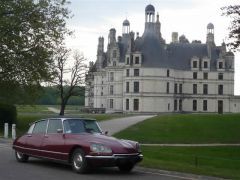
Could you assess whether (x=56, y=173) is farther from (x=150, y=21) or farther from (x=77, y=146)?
(x=150, y=21)

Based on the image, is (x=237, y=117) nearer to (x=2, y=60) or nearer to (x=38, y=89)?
(x=38, y=89)

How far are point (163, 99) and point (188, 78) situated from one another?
390 inches

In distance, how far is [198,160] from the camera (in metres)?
24.6

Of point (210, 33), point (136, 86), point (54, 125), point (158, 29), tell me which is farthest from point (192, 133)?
point (210, 33)

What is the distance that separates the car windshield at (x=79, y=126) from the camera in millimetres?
15316

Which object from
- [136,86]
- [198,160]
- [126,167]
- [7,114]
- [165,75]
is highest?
[165,75]

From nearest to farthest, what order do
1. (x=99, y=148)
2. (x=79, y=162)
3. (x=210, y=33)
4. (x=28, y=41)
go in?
(x=99, y=148) → (x=79, y=162) → (x=28, y=41) → (x=210, y=33)

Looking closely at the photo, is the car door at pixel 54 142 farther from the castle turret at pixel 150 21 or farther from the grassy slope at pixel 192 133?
the castle turret at pixel 150 21

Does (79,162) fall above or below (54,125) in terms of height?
below

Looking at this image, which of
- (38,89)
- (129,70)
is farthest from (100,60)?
(38,89)

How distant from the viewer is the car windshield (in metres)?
15.3

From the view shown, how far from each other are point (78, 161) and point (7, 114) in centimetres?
3368

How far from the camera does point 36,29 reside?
4034 cm

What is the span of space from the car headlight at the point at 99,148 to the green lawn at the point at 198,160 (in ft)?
6.51
